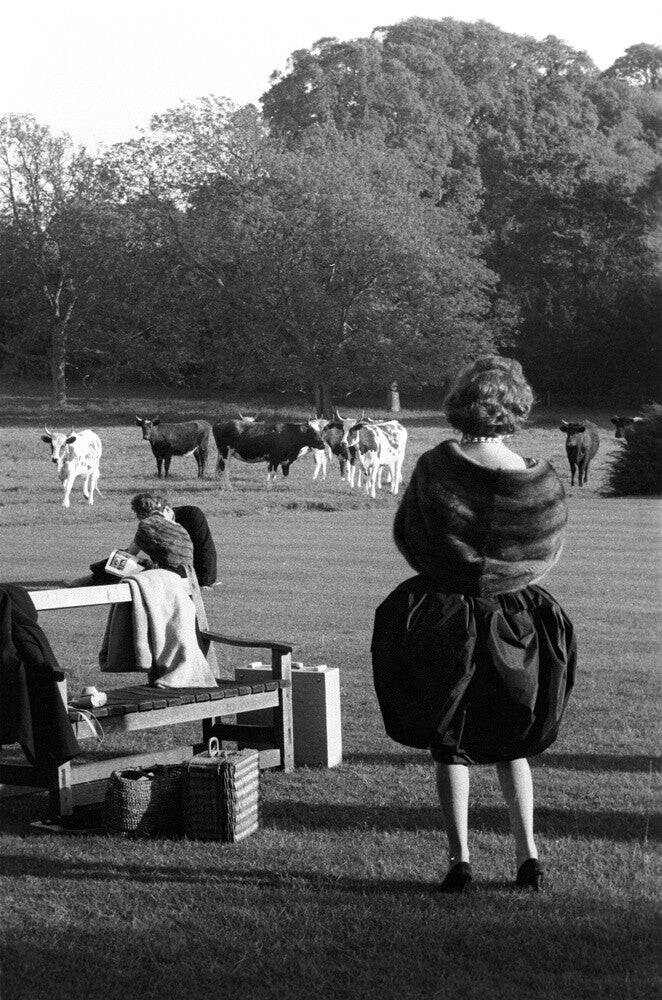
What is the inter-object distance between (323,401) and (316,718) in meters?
21.7

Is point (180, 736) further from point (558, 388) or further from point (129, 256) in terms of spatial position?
point (129, 256)

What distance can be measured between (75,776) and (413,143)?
1022 cm

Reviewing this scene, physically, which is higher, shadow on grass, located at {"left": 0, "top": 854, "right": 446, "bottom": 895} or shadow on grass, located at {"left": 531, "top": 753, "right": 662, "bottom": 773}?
shadow on grass, located at {"left": 0, "top": 854, "right": 446, "bottom": 895}

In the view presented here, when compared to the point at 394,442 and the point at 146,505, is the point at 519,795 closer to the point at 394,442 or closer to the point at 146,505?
the point at 146,505

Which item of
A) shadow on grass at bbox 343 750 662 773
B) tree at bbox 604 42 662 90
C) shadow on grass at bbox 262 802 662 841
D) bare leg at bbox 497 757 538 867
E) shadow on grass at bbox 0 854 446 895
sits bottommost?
shadow on grass at bbox 343 750 662 773

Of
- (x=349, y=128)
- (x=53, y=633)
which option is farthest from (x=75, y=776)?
(x=349, y=128)

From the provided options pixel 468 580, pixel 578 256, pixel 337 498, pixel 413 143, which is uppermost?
pixel 413 143

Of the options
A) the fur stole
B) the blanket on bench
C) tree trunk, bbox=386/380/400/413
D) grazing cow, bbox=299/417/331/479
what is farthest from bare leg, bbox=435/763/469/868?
grazing cow, bbox=299/417/331/479

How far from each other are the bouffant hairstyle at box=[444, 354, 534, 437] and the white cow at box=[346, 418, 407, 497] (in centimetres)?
2160

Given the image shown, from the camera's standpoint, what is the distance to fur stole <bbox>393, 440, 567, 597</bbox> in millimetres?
4371

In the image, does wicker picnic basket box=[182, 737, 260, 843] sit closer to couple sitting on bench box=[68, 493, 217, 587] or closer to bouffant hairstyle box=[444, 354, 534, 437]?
couple sitting on bench box=[68, 493, 217, 587]

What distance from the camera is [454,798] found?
4.40 m

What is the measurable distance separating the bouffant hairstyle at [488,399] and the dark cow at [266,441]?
81.4 ft

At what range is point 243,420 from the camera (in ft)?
97.4
